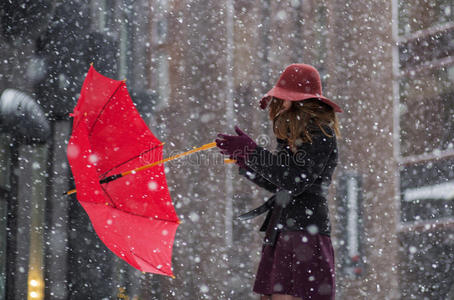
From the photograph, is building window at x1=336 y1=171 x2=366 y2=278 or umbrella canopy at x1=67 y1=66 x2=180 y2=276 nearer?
umbrella canopy at x1=67 y1=66 x2=180 y2=276

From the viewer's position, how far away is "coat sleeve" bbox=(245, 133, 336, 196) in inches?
111

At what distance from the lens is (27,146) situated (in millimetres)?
7312

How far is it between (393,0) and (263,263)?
9014mm

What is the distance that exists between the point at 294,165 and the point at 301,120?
0.24 meters

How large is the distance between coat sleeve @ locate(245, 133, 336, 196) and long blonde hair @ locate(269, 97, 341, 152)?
0.16 feet

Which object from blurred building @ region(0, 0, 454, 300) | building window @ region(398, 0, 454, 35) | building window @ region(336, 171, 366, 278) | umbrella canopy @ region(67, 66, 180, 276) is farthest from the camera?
building window @ region(398, 0, 454, 35)

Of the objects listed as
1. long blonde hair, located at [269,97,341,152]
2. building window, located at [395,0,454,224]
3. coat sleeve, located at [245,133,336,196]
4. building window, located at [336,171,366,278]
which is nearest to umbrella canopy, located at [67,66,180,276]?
coat sleeve, located at [245,133,336,196]

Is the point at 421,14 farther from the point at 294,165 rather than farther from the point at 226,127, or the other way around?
the point at 294,165

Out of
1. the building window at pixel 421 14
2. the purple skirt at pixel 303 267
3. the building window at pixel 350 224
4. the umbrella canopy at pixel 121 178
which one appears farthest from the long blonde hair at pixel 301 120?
the building window at pixel 421 14

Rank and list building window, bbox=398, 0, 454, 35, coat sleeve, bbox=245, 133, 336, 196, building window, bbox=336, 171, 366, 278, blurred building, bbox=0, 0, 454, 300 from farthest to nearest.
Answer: building window, bbox=398, 0, 454, 35 < building window, bbox=336, 171, 366, 278 < blurred building, bbox=0, 0, 454, 300 < coat sleeve, bbox=245, 133, 336, 196

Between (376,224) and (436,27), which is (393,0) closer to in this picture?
(436,27)

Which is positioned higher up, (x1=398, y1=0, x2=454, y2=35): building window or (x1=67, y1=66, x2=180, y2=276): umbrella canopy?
(x1=398, y1=0, x2=454, y2=35): building window

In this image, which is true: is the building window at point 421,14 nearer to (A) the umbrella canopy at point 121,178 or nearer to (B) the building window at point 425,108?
(B) the building window at point 425,108

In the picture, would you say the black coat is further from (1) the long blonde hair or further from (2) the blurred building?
(2) the blurred building
